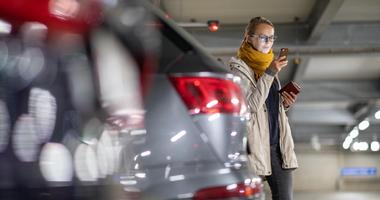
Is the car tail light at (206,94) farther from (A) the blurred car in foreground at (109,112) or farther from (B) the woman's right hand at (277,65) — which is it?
(B) the woman's right hand at (277,65)

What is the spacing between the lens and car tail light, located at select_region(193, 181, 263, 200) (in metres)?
1.58

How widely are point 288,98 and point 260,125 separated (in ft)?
0.94

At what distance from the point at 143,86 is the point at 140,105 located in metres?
0.05

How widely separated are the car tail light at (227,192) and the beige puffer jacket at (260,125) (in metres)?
1.21

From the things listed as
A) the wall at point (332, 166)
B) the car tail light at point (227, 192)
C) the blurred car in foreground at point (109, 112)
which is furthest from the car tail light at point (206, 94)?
the wall at point (332, 166)

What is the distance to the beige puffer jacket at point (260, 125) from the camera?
2986 mm

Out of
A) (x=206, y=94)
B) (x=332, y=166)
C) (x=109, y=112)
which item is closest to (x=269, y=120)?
(x=206, y=94)

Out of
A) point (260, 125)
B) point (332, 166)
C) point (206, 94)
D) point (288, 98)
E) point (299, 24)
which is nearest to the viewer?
point (206, 94)

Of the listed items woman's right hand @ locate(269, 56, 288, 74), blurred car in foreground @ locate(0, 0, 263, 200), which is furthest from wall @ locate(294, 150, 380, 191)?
blurred car in foreground @ locate(0, 0, 263, 200)

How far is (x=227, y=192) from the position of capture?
5.28 feet

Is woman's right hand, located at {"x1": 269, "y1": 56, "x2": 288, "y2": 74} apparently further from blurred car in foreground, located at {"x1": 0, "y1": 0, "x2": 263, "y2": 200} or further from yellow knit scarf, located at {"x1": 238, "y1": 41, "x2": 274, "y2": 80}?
blurred car in foreground, located at {"x1": 0, "y1": 0, "x2": 263, "y2": 200}

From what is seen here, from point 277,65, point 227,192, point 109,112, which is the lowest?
point 227,192

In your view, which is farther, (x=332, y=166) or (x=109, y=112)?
(x=332, y=166)

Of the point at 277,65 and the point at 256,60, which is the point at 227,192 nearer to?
the point at 277,65
